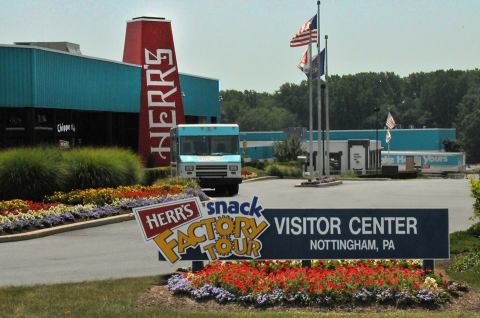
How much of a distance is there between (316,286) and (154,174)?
2605cm

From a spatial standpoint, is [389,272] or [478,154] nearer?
[389,272]

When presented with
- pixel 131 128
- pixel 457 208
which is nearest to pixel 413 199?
pixel 457 208

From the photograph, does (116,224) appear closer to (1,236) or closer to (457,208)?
(1,236)

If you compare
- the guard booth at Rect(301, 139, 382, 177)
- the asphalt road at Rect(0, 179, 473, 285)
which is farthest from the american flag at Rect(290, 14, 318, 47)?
the guard booth at Rect(301, 139, 382, 177)

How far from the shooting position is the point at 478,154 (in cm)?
15900

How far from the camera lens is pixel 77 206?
23125mm

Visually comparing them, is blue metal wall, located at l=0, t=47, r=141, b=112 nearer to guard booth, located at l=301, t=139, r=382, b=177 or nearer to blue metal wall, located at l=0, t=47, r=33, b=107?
blue metal wall, located at l=0, t=47, r=33, b=107

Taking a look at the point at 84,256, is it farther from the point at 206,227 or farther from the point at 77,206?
the point at 77,206

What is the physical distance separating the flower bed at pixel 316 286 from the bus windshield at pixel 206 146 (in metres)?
21.3

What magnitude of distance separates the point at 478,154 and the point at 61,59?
131 meters

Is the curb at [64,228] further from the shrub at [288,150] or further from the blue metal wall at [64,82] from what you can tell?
the shrub at [288,150]

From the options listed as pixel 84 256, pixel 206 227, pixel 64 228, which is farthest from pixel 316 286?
pixel 64 228

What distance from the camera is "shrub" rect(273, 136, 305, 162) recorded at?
258 ft

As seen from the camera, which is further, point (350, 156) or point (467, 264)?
point (350, 156)
